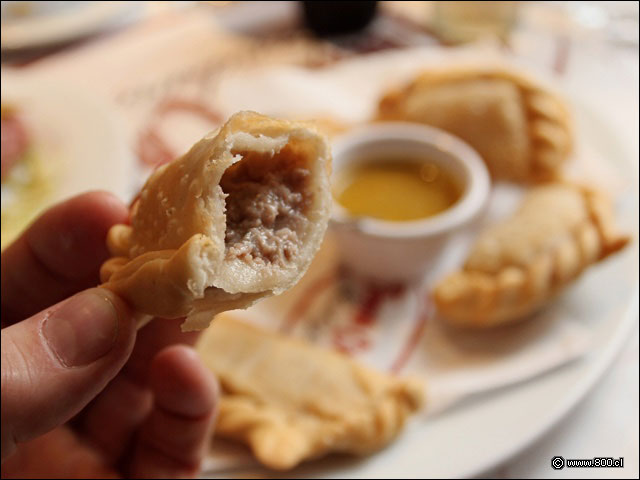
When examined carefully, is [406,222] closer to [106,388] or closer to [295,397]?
[295,397]

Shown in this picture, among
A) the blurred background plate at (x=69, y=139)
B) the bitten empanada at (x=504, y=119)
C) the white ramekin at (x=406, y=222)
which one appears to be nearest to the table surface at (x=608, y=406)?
the bitten empanada at (x=504, y=119)

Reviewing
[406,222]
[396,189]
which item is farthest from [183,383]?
[396,189]

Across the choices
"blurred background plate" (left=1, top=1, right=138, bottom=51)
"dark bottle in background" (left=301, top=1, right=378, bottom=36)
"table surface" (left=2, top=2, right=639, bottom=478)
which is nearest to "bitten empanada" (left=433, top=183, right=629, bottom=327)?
"table surface" (left=2, top=2, right=639, bottom=478)

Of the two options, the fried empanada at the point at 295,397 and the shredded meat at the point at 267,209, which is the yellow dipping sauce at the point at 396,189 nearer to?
the fried empanada at the point at 295,397

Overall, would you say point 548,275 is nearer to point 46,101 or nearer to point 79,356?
point 79,356

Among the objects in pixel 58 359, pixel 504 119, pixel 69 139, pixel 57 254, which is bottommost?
pixel 504 119

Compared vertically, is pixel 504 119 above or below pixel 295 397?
above
